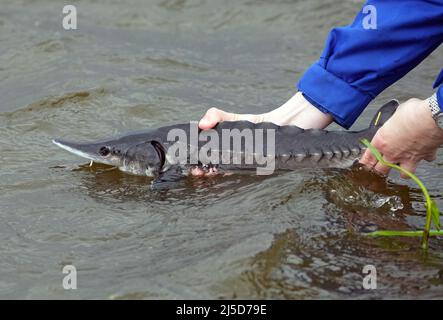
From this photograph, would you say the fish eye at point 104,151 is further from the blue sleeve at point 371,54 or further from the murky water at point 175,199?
the blue sleeve at point 371,54

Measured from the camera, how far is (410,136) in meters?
3.32

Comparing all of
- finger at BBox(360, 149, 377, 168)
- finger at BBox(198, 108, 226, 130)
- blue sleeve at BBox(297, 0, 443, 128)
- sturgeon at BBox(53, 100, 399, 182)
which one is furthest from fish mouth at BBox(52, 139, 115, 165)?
finger at BBox(360, 149, 377, 168)

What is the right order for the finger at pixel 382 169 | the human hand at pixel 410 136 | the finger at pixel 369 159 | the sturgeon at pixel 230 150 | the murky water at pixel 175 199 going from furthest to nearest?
the sturgeon at pixel 230 150 < the finger at pixel 382 169 < the finger at pixel 369 159 < the human hand at pixel 410 136 < the murky water at pixel 175 199

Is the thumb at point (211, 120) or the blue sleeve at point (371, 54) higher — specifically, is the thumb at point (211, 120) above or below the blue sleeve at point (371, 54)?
below

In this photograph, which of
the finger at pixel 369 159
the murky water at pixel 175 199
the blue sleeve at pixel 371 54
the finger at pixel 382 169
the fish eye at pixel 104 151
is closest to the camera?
the murky water at pixel 175 199

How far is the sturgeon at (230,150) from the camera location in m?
4.22

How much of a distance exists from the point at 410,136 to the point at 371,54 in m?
0.61

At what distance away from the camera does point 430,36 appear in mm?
3508

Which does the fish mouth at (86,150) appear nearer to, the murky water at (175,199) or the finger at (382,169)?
the murky water at (175,199)

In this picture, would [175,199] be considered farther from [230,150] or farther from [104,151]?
[104,151]

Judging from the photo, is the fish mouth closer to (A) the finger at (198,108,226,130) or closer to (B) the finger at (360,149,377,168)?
(A) the finger at (198,108,226,130)

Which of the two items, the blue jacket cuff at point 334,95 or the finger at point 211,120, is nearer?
the blue jacket cuff at point 334,95

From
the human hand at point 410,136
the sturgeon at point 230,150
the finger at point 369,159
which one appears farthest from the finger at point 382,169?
the human hand at point 410,136

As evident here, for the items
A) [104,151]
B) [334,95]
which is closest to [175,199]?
[104,151]
